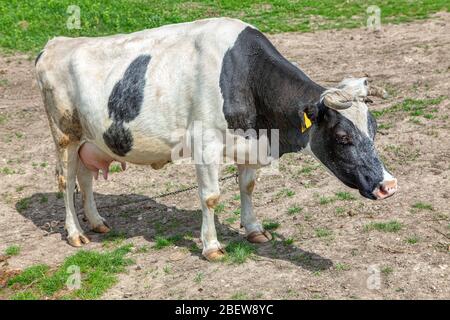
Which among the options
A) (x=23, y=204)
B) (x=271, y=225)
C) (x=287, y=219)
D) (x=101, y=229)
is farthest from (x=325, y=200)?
(x=23, y=204)

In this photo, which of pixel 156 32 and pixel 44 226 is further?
pixel 44 226

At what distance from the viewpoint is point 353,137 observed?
7.33m

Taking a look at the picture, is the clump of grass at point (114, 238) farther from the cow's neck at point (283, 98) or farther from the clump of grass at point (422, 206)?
the clump of grass at point (422, 206)

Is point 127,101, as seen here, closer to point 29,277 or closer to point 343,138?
point 29,277

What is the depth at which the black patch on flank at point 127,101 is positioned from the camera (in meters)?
8.47

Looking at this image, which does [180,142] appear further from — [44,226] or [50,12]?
[50,12]

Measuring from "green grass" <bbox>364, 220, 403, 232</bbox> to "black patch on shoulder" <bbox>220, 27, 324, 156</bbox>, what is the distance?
1503mm

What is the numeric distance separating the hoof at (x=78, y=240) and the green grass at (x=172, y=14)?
393 inches

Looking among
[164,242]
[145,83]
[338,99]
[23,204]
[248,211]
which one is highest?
[338,99]

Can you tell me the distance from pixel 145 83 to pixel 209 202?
5.01 ft
